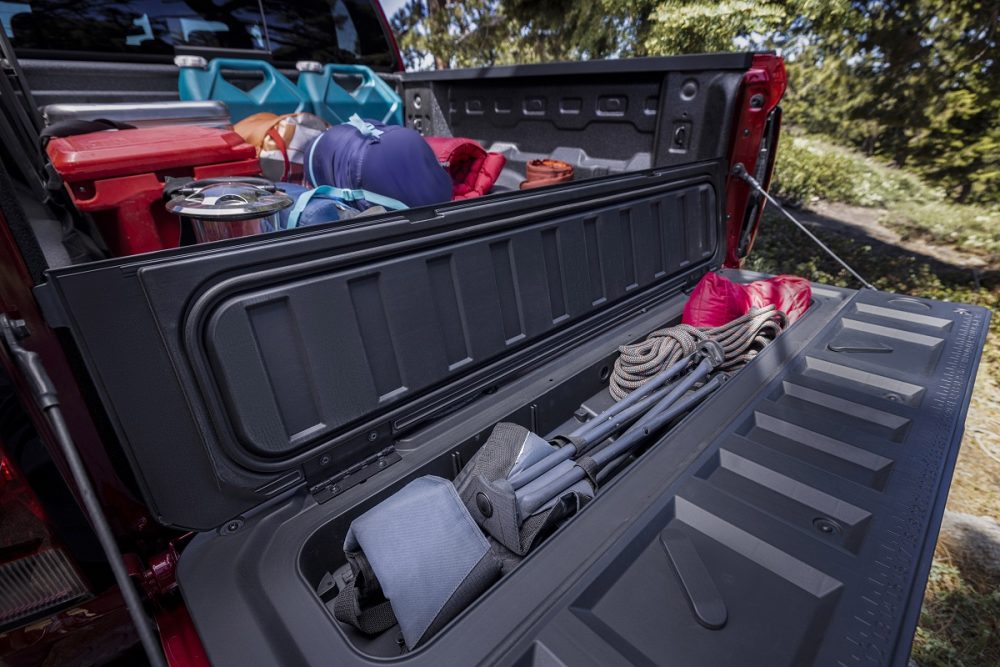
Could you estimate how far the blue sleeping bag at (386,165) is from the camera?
1.90 m

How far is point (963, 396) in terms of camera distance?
4.57ft

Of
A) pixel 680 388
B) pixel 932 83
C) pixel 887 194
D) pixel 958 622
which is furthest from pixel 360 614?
pixel 887 194

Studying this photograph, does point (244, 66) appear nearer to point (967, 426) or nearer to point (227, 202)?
point (227, 202)

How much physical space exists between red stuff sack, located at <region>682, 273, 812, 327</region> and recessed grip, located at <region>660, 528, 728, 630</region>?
1.27m

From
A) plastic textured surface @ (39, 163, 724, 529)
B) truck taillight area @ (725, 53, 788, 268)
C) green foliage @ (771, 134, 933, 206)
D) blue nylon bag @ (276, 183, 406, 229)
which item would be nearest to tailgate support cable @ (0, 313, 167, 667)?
plastic textured surface @ (39, 163, 724, 529)

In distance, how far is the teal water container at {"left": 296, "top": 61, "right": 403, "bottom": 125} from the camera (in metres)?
3.21

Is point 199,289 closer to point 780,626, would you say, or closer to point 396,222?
point 396,222

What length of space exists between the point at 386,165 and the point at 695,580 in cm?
167

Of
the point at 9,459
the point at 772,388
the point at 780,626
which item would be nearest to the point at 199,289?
the point at 9,459

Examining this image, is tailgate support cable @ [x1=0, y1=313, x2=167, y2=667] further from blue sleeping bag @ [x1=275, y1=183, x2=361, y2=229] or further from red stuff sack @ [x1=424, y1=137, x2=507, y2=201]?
red stuff sack @ [x1=424, y1=137, x2=507, y2=201]

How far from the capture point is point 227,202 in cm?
123

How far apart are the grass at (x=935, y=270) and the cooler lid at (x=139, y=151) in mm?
3180

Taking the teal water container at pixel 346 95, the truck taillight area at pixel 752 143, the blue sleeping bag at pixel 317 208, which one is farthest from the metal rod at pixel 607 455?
the teal water container at pixel 346 95

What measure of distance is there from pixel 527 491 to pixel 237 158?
4.79ft
